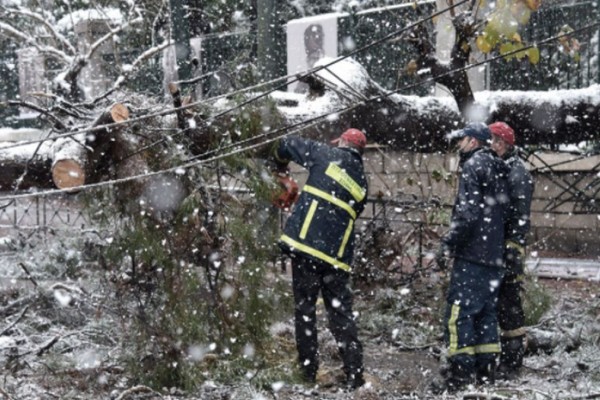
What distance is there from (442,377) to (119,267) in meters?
2.39

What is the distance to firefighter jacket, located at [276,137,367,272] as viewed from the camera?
511 cm

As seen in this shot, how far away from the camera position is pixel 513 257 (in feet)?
18.1

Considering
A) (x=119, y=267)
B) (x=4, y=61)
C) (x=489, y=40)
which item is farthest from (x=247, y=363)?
(x=4, y=61)

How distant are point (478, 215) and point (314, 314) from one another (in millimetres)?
1326

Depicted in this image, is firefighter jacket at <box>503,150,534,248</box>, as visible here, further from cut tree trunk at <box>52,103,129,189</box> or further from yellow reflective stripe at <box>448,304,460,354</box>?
cut tree trunk at <box>52,103,129,189</box>

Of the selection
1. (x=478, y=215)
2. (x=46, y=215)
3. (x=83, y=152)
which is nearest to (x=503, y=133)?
(x=478, y=215)

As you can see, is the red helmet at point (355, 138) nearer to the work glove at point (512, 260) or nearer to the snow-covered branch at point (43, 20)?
→ the work glove at point (512, 260)

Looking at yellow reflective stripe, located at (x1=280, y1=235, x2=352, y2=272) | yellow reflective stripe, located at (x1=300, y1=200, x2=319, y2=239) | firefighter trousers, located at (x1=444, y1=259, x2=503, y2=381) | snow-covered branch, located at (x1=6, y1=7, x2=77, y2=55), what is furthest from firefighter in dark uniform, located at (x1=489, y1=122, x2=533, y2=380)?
snow-covered branch, located at (x1=6, y1=7, x2=77, y2=55)

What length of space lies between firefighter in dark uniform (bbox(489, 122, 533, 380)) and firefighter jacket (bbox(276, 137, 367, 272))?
1.18 metres

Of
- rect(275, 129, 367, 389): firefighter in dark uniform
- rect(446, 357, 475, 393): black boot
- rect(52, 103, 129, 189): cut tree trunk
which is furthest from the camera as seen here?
rect(275, 129, 367, 389): firefighter in dark uniform

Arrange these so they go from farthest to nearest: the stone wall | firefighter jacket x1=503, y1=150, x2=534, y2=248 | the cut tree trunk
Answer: the stone wall, firefighter jacket x1=503, y1=150, x2=534, y2=248, the cut tree trunk

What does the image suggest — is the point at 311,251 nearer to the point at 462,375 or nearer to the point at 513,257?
the point at 462,375

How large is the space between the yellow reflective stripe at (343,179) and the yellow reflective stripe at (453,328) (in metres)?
1.02

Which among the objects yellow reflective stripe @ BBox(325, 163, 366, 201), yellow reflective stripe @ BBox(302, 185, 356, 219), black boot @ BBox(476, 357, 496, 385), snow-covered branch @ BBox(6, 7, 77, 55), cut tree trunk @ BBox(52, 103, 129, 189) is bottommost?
black boot @ BBox(476, 357, 496, 385)
